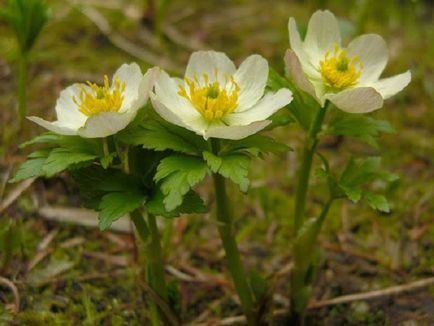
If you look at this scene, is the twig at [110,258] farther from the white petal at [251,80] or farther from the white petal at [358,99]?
the white petal at [358,99]

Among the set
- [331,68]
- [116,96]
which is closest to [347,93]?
[331,68]

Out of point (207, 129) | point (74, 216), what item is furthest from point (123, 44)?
point (207, 129)

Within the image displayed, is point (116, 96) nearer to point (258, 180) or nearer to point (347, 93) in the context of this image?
point (347, 93)

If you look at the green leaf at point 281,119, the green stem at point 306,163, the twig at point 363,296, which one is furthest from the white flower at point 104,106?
the twig at point 363,296

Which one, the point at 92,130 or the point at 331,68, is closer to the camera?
the point at 92,130

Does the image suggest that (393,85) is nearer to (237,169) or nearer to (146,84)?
(237,169)
